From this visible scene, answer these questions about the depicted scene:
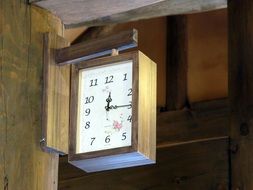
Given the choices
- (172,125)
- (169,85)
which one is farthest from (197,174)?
(169,85)

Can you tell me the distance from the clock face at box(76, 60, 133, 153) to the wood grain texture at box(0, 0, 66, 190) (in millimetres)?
117

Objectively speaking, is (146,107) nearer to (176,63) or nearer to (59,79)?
(59,79)

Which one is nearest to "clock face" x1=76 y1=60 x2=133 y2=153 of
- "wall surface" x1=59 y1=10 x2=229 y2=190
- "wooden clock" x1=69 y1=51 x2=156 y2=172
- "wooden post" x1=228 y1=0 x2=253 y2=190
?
"wooden clock" x1=69 y1=51 x2=156 y2=172

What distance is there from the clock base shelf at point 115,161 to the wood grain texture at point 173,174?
149 centimetres

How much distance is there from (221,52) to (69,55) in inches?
106

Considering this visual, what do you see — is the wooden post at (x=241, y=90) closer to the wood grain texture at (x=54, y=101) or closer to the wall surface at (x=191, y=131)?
the wall surface at (x=191, y=131)

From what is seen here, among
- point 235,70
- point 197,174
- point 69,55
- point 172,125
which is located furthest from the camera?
point 172,125

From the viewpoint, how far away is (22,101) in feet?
6.25

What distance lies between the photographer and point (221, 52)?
4.52 metres

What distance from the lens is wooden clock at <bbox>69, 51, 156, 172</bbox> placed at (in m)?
1.81

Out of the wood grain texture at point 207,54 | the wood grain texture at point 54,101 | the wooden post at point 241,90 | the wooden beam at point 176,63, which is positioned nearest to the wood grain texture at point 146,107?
the wood grain texture at point 54,101

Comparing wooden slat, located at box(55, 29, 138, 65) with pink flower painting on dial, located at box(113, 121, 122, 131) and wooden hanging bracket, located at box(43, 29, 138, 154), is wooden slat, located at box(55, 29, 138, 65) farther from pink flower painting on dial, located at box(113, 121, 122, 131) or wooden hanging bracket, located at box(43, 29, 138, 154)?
pink flower painting on dial, located at box(113, 121, 122, 131)

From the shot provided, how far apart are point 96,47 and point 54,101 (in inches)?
7.5

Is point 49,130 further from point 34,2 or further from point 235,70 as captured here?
point 235,70
